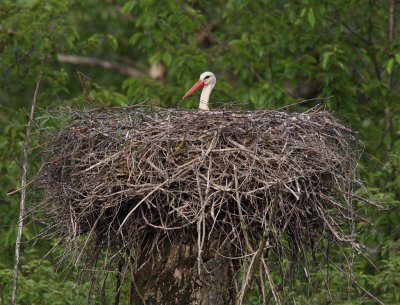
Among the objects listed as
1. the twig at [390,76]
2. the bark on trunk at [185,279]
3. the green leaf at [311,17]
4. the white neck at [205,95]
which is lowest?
the twig at [390,76]

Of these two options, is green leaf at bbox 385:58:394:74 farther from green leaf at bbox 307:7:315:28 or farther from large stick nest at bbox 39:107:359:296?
large stick nest at bbox 39:107:359:296

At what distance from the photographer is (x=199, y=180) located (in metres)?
7.90

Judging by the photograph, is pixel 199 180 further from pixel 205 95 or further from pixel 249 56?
pixel 249 56

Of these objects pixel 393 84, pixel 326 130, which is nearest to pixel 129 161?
pixel 326 130

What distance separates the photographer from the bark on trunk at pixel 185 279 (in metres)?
8.23

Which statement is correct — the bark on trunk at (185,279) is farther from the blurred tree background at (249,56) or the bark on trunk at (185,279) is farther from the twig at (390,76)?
the twig at (390,76)

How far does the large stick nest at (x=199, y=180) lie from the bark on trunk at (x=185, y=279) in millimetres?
103

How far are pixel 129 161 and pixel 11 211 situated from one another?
604 cm

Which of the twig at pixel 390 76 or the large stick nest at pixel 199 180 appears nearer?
the large stick nest at pixel 199 180

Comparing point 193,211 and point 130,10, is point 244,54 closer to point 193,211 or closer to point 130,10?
point 130,10

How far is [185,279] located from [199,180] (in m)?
0.76

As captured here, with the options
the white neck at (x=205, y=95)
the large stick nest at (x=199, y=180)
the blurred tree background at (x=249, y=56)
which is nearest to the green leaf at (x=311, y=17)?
the blurred tree background at (x=249, y=56)

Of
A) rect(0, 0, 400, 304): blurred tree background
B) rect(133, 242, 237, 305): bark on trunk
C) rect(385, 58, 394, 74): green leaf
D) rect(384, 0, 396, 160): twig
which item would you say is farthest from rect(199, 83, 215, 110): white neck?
rect(384, 0, 396, 160): twig

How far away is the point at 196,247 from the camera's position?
26.8 ft
